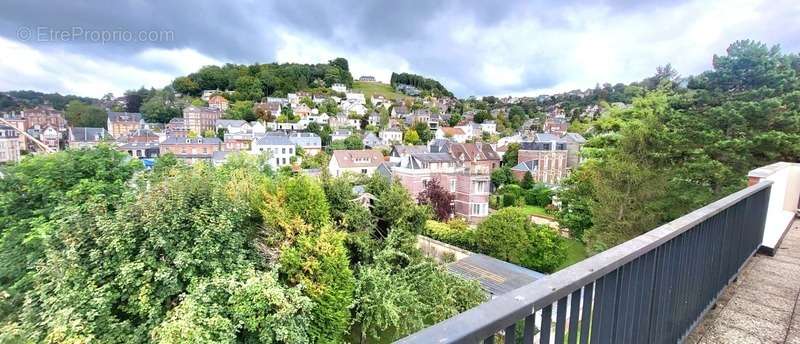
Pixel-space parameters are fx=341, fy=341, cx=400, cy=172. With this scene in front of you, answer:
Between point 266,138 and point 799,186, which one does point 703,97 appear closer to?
point 799,186

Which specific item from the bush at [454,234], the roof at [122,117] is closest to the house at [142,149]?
the roof at [122,117]

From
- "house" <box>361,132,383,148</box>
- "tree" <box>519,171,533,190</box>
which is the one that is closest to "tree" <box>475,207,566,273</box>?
"tree" <box>519,171,533,190</box>

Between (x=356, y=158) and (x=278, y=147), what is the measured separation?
498 inches

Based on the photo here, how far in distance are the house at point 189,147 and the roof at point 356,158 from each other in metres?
16.5

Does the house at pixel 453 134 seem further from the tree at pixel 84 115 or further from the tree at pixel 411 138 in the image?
the tree at pixel 84 115

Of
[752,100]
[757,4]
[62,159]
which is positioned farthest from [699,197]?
[62,159]

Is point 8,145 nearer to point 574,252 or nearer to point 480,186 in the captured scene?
point 480,186

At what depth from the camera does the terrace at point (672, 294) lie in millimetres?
894

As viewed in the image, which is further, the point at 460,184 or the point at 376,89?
the point at 376,89

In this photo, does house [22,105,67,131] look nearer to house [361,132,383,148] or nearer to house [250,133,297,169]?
house [250,133,297,169]

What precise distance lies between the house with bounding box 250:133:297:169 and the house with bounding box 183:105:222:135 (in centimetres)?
2341

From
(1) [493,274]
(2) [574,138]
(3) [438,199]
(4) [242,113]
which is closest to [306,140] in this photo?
(4) [242,113]

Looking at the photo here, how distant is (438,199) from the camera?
2267 centimetres

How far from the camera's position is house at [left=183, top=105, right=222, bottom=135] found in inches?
2394
